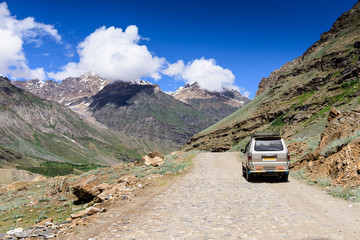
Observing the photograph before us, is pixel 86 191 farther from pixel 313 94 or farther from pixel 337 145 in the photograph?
pixel 313 94

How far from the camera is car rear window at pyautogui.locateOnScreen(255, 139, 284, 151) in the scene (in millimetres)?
14656

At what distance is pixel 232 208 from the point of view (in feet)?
28.6

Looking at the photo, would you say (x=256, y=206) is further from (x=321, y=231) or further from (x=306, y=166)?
(x=306, y=166)

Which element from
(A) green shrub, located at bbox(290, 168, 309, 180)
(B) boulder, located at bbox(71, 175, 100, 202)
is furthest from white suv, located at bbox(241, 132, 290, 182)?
(B) boulder, located at bbox(71, 175, 100, 202)

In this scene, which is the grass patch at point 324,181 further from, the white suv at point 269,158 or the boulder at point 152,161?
the boulder at point 152,161

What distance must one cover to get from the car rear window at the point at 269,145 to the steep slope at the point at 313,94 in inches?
1489

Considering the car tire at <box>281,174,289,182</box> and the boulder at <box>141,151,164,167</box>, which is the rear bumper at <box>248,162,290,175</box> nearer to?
the car tire at <box>281,174,289,182</box>

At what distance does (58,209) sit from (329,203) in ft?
48.9

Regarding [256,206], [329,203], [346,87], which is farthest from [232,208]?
[346,87]

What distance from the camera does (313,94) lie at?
77.5 meters

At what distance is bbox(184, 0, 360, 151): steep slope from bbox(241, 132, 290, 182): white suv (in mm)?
37906

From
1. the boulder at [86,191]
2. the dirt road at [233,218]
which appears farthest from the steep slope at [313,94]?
the boulder at [86,191]

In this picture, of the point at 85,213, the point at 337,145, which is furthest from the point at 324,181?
the point at 85,213

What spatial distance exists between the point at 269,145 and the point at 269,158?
797 millimetres
